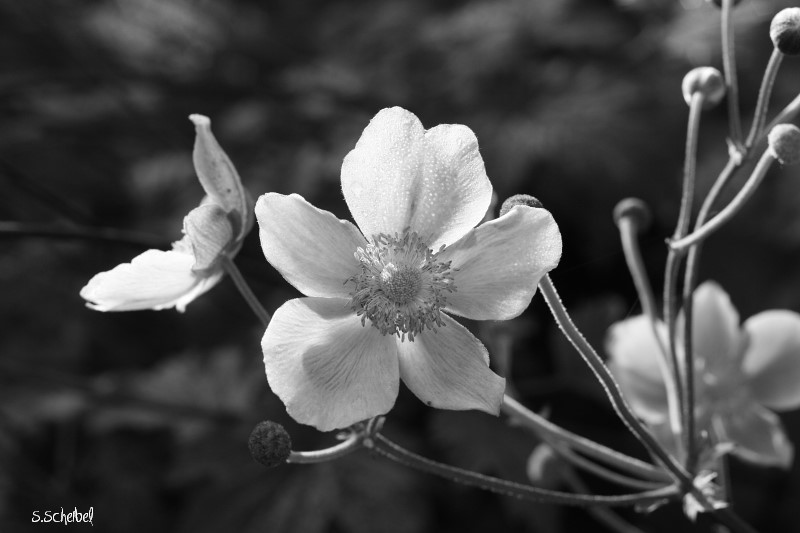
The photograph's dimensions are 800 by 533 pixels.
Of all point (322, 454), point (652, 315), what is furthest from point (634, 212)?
point (322, 454)

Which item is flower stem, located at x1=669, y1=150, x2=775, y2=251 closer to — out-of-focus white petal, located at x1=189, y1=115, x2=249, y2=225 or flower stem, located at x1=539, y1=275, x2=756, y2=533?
flower stem, located at x1=539, y1=275, x2=756, y2=533

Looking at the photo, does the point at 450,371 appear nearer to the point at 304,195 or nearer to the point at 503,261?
the point at 503,261

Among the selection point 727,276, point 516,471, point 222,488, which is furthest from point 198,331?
point 727,276

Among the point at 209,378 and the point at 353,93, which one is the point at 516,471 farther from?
the point at 353,93

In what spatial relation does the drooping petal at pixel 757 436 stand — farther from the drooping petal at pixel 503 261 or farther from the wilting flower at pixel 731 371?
the drooping petal at pixel 503 261

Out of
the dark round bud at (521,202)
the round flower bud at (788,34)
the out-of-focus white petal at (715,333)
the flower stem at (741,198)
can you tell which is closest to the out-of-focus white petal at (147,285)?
the dark round bud at (521,202)

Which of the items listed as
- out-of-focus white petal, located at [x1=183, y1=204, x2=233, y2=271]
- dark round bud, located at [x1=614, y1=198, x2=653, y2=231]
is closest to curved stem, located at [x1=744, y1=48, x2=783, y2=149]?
dark round bud, located at [x1=614, y1=198, x2=653, y2=231]

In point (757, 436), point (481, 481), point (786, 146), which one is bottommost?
point (757, 436)
